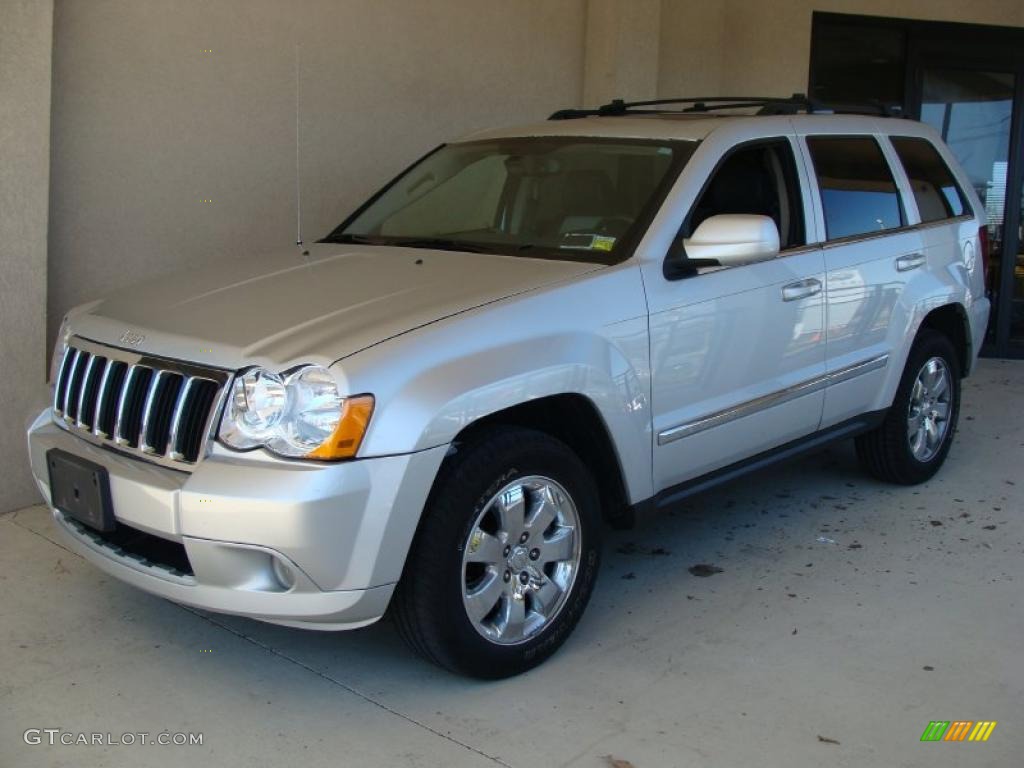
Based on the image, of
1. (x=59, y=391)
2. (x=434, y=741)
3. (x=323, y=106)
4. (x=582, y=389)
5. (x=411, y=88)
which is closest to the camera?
(x=434, y=741)

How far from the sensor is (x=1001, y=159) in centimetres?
929

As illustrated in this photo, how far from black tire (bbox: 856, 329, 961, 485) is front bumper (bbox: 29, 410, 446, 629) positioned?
305 centimetres

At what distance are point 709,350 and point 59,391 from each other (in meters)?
2.31

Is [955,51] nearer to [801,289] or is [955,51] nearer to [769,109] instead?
[769,109]

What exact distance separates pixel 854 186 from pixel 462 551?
9.10 feet

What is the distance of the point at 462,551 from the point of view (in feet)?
11.3

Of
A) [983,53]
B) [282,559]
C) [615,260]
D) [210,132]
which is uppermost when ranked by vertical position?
[983,53]

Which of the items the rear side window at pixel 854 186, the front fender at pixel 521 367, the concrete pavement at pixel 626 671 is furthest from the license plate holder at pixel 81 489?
the rear side window at pixel 854 186

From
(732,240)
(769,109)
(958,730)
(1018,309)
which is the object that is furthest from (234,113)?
(1018,309)

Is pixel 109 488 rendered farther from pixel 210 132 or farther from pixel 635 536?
pixel 210 132

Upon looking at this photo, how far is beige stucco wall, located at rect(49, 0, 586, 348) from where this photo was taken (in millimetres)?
5410

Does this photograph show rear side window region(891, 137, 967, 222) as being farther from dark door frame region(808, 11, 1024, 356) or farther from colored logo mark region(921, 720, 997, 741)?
dark door frame region(808, 11, 1024, 356)

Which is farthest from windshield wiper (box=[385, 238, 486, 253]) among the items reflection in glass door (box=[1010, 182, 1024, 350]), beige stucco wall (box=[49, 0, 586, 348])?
reflection in glass door (box=[1010, 182, 1024, 350])

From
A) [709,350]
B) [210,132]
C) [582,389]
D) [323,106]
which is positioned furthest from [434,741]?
[323,106]
